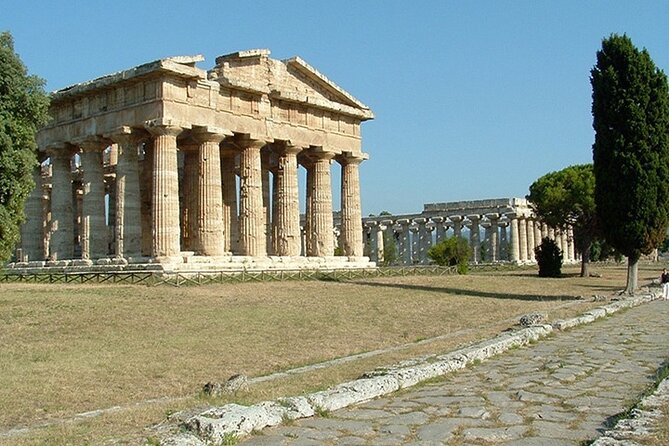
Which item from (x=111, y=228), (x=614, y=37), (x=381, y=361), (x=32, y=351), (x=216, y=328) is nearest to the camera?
(x=381, y=361)

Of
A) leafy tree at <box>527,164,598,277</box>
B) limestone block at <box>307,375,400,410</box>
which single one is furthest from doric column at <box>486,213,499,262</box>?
limestone block at <box>307,375,400,410</box>

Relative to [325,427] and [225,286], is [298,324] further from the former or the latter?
[325,427]

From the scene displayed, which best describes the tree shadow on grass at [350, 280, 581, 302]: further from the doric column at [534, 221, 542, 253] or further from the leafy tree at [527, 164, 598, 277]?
the doric column at [534, 221, 542, 253]

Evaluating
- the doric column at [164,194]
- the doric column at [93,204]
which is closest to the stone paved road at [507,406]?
the doric column at [164,194]

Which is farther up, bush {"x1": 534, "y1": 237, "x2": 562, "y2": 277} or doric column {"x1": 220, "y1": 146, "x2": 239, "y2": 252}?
doric column {"x1": 220, "y1": 146, "x2": 239, "y2": 252}

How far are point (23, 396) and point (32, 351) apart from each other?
499 cm

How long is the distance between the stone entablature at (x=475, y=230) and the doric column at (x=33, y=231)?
5361cm

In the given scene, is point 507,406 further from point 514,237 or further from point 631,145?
point 514,237

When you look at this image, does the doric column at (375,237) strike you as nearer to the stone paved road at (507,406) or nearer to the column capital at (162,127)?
the column capital at (162,127)

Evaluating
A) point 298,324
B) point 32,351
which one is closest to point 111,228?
point 298,324

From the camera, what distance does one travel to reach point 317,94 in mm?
46438

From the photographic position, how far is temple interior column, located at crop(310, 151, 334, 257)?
46.5m

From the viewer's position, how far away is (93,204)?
4062cm

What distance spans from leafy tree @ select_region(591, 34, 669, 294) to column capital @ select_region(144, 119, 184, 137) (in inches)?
791
